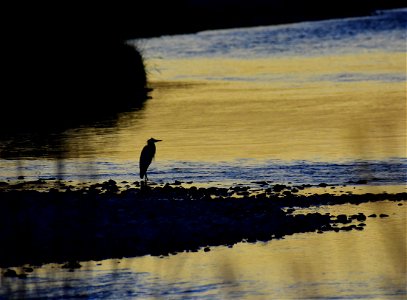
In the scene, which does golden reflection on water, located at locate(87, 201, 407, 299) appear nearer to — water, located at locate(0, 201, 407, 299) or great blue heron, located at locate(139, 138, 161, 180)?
water, located at locate(0, 201, 407, 299)

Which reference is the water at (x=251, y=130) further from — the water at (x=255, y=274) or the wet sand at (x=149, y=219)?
the water at (x=255, y=274)

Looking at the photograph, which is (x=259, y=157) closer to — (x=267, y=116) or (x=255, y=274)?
(x=267, y=116)

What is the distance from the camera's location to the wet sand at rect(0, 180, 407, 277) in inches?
656

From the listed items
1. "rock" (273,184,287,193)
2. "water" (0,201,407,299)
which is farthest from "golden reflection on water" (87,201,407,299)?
"rock" (273,184,287,193)

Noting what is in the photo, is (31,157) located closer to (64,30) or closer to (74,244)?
(74,244)

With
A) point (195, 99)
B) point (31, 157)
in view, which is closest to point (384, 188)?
point (31, 157)

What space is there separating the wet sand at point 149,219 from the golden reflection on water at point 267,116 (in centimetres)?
563

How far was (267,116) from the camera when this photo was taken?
36125 millimetres

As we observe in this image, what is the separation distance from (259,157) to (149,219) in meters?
8.56

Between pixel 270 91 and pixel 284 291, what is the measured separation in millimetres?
31652

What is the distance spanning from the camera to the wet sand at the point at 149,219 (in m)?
16.7

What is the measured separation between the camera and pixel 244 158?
85.8 feet

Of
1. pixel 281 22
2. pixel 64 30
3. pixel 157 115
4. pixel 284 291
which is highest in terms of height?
pixel 281 22

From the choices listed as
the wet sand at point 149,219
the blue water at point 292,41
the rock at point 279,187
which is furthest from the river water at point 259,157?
the blue water at point 292,41
